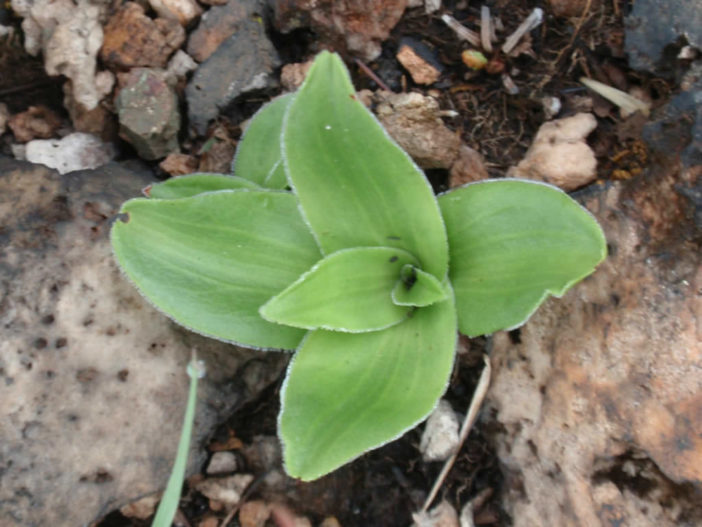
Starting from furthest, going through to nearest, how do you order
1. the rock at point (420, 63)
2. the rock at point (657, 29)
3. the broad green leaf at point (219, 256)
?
the rock at point (420, 63) < the rock at point (657, 29) < the broad green leaf at point (219, 256)

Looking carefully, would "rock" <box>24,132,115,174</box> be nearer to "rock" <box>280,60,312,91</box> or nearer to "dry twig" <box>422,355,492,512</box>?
"rock" <box>280,60,312,91</box>

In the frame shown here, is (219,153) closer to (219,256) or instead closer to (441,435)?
(219,256)

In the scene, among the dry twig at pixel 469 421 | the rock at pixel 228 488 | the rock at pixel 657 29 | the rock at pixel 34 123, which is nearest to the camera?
the rock at pixel 657 29

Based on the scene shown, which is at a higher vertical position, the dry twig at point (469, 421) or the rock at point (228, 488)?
the dry twig at point (469, 421)

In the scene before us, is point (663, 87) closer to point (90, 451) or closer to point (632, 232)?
point (632, 232)

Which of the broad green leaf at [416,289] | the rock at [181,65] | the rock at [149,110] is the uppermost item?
the broad green leaf at [416,289]

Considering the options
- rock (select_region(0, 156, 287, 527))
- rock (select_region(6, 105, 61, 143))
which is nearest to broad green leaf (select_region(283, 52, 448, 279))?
rock (select_region(0, 156, 287, 527))

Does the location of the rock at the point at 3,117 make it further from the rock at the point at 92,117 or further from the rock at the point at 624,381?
the rock at the point at 624,381

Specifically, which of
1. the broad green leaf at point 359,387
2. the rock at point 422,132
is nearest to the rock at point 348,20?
the rock at point 422,132

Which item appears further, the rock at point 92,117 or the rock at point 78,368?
the rock at point 92,117
